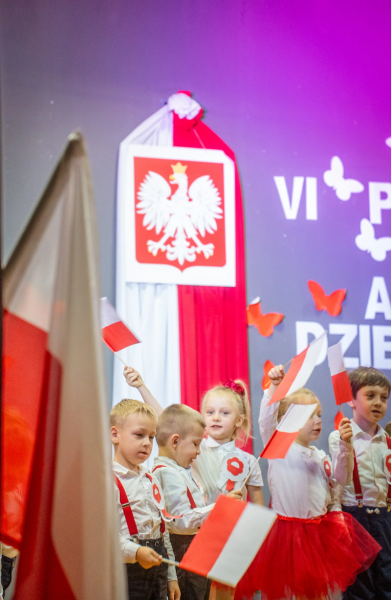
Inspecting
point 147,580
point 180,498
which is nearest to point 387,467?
point 180,498

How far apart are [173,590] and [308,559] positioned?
578mm

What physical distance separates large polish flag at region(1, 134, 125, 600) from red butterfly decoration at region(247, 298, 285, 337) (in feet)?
8.33

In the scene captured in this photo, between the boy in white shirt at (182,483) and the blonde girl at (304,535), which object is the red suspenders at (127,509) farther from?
the blonde girl at (304,535)

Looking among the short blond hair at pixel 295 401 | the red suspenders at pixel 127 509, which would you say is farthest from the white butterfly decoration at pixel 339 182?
the red suspenders at pixel 127 509

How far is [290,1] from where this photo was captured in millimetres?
3697

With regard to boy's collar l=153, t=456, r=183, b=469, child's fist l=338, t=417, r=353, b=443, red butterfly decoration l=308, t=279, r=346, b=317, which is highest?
red butterfly decoration l=308, t=279, r=346, b=317

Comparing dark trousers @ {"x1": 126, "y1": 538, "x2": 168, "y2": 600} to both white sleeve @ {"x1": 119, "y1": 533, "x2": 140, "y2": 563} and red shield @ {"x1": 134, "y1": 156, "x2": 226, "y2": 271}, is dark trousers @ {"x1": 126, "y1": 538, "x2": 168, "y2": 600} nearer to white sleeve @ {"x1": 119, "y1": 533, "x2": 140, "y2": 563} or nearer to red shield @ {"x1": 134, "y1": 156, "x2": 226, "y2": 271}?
white sleeve @ {"x1": 119, "y1": 533, "x2": 140, "y2": 563}

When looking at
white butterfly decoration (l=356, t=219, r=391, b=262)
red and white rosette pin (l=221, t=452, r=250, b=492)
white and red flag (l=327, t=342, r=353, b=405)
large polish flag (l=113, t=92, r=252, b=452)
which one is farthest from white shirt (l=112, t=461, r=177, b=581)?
white butterfly decoration (l=356, t=219, r=391, b=262)

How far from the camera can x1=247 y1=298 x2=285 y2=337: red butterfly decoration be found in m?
3.39

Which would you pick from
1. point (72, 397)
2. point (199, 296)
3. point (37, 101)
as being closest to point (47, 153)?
point (37, 101)

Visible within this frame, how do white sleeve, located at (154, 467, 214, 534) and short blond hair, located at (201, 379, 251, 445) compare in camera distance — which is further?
short blond hair, located at (201, 379, 251, 445)

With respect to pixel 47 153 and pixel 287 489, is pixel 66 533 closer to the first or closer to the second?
pixel 287 489

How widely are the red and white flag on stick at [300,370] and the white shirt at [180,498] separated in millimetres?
471

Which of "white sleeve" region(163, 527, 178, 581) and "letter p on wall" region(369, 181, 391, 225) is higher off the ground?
"letter p on wall" region(369, 181, 391, 225)
